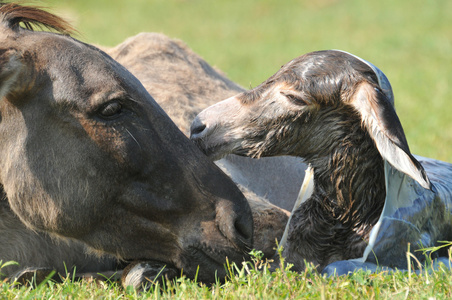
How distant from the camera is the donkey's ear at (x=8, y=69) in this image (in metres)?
3.38

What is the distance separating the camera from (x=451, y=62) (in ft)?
45.7

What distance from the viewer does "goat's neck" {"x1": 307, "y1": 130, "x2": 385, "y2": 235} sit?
12.6ft

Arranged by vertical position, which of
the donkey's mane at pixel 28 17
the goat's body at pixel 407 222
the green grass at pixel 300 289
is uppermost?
the donkey's mane at pixel 28 17

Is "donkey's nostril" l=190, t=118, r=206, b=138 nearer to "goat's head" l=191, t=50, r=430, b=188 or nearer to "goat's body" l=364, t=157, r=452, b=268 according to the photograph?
"goat's head" l=191, t=50, r=430, b=188

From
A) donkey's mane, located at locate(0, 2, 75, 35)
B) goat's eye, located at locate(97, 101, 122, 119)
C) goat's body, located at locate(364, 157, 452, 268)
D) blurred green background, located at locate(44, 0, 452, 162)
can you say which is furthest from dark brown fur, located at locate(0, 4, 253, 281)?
blurred green background, located at locate(44, 0, 452, 162)

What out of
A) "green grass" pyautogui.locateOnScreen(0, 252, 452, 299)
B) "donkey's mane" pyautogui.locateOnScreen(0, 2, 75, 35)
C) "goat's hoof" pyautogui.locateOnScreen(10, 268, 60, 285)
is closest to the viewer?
"green grass" pyautogui.locateOnScreen(0, 252, 452, 299)

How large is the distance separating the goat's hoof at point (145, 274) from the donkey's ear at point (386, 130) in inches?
54.3

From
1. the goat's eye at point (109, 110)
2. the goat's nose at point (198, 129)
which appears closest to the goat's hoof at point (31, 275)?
the goat's eye at point (109, 110)

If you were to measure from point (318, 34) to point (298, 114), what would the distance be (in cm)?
1629

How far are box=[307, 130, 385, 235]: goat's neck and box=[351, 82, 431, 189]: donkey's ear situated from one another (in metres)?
0.22

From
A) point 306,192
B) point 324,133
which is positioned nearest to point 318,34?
point 306,192

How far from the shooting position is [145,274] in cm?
358

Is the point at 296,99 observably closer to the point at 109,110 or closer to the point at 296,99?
the point at 296,99

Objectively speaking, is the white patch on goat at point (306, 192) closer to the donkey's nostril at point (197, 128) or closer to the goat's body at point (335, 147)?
the goat's body at point (335, 147)
